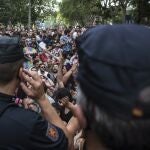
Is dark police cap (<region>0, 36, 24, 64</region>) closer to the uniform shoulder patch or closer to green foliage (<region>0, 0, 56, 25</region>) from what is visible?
the uniform shoulder patch

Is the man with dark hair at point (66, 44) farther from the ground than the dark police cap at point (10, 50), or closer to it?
closer to it

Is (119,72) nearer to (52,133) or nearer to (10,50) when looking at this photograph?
(52,133)

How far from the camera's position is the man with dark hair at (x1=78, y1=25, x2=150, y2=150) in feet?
4.65

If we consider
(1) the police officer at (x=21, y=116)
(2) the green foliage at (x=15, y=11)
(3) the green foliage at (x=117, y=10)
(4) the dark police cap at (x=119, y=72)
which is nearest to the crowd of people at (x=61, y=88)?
(1) the police officer at (x=21, y=116)

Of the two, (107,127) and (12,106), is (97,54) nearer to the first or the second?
(107,127)

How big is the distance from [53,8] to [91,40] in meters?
68.0

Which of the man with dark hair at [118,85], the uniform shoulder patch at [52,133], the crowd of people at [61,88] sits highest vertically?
the man with dark hair at [118,85]

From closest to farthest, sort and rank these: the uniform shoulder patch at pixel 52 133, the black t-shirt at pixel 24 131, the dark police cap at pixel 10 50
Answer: the black t-shirt at pixel 24 131 → the uniform shoulder patch at pixel 52 133 → the dark police cap at pixel 10 50

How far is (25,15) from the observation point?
189 feet

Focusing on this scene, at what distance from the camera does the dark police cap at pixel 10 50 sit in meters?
3.04

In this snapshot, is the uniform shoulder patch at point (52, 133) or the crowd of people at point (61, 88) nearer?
the uniform shoulder patch at point (52, 133)

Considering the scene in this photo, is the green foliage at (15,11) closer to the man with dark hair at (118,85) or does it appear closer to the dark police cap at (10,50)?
the dark police cap at (10,50)

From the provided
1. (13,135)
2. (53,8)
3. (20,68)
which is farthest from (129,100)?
(53,8)

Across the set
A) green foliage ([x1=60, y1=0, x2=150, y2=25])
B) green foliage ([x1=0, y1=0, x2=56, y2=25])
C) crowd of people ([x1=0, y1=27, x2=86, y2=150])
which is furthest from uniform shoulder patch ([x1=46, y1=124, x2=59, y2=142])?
green foliage ([x1=0, y1=0, x2=56, y2=25])
